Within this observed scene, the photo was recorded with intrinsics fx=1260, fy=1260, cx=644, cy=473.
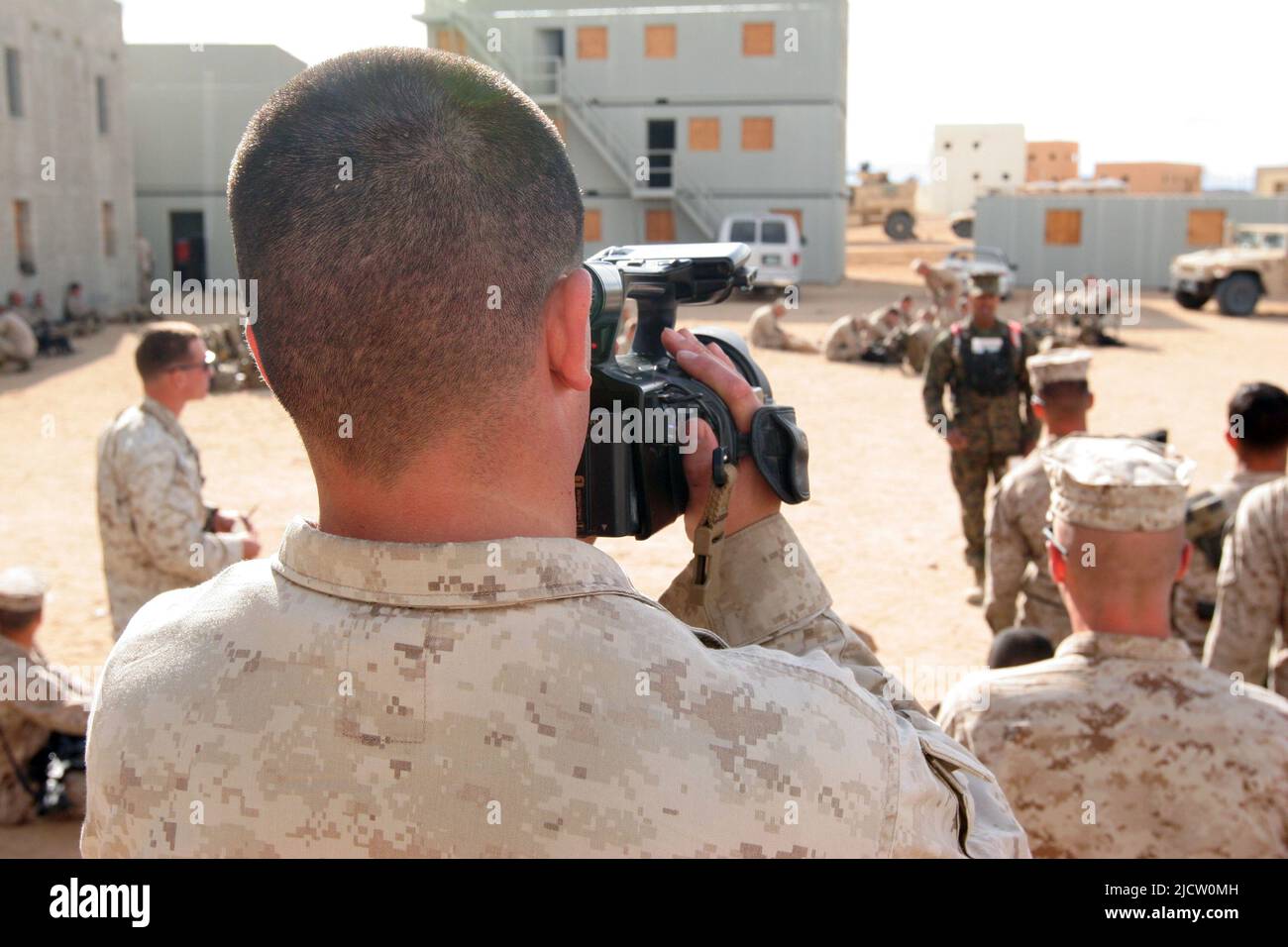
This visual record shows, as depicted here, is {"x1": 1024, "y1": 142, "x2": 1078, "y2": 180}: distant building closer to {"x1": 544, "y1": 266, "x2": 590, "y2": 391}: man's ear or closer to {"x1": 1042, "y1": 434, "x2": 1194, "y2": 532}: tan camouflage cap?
{"x1": 1042, "y1": 434, "x2": 1194, "y2": 532}: tan camouflage cap

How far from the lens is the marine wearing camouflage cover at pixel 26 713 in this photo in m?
4.46

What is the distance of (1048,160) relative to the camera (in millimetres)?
53969

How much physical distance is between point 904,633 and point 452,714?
19.9ft

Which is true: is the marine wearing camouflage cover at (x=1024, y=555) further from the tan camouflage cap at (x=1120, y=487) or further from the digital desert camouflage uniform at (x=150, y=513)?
the digital desert camouflage uniform at (x=150, y=513)

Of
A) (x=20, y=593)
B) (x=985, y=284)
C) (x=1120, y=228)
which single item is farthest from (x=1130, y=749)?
(x=1120, y=228)

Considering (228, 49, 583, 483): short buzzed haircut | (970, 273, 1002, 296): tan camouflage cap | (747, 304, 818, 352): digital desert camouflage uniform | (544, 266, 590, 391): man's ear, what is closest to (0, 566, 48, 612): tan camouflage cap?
(228, 49, 583, 483): short buzzed haircut

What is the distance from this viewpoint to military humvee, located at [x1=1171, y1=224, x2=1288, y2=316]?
2444 centimetres

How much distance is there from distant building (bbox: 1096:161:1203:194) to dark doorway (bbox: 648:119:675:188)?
1038 inches

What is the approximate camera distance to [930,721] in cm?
133

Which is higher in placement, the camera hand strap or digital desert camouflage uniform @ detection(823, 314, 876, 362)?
the camera hand strap

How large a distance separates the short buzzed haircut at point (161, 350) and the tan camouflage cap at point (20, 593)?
2.74ft

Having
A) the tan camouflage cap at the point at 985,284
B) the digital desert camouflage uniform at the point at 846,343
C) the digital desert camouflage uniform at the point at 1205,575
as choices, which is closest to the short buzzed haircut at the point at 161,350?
the digital desert camouflage uniform at the point at 1205,575
